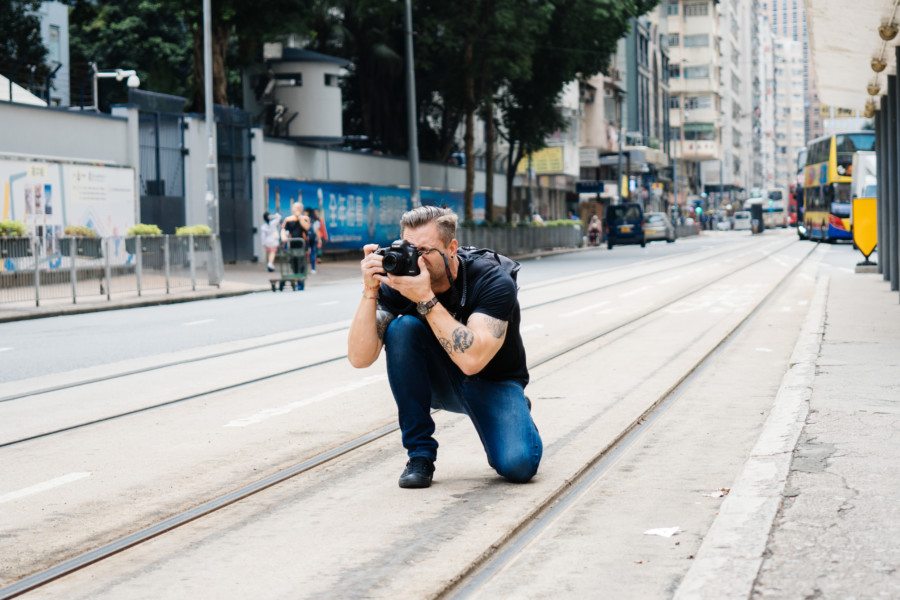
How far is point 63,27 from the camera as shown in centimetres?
5800

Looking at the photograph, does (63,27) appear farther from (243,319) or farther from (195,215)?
(243,319)

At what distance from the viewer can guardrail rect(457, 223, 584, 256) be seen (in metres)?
47.9

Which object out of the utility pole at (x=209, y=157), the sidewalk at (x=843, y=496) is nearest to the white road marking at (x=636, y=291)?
the utility pole at (x=209, y=157)

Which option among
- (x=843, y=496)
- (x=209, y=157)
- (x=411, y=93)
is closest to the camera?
(x=843, y=496)

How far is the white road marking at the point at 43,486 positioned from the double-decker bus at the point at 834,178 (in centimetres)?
4375

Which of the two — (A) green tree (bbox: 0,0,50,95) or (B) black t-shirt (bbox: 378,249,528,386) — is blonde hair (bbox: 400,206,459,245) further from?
(A) green tree (bbox: 0,0,50,95)

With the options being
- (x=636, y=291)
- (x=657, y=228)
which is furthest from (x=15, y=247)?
(x=657, y=228)

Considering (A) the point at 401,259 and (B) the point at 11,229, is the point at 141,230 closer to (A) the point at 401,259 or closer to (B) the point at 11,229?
(B) the point at 11,229

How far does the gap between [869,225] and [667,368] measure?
18959mm

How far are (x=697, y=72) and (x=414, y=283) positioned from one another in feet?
439

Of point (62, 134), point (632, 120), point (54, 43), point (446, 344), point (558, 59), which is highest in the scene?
point (54, 43)

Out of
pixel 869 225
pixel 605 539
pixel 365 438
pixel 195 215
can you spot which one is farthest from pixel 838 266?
pixel 605 539

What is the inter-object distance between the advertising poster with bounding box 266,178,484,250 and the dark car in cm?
1468

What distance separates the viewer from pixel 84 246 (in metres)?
23.6
